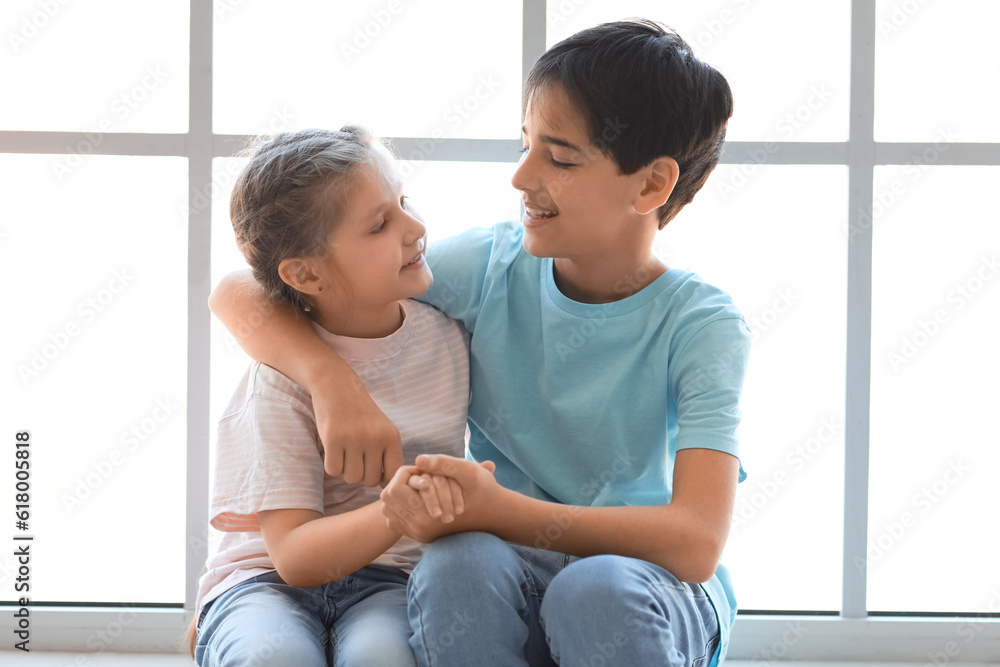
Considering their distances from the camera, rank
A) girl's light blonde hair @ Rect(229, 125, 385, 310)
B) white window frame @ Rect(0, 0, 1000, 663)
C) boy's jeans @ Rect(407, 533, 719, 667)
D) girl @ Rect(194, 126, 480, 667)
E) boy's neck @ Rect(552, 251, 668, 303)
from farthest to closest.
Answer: white window frame @ Rect(0, 0, 1000, 663) → boy's neck @ Rect(552, 251, 668, 303) → girl's light blonde hair @ Rect(229, 125, 385, 310) → girl @ Rect(194, 126, 480, 667) → boy's jeans @ Rect(407, 533, 719, 667)

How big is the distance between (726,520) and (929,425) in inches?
29.0

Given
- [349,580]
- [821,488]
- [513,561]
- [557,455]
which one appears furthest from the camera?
[821,488]

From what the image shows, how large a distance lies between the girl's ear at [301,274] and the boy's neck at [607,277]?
1.20ft

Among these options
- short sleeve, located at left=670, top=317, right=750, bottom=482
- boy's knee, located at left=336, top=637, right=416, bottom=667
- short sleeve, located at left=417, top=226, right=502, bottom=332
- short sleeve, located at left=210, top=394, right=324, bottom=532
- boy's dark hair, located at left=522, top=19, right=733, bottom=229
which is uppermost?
boy's dark hair, located at left=522, top=19, right=733, bottom=229

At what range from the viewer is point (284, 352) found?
1.13 metres

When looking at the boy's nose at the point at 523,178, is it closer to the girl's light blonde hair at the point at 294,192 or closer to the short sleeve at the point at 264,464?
the girl's light blonde hair at the point at 294,192

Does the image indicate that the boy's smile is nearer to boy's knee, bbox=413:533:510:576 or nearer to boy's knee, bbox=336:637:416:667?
boy's knee, bbox=413:533:510:576

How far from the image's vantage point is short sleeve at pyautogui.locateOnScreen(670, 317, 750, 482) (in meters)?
1.07

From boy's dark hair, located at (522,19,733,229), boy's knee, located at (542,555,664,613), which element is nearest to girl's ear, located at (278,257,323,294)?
boy's dark hair, located at (522,19,733,229)

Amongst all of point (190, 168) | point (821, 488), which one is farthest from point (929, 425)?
point (190, 168)

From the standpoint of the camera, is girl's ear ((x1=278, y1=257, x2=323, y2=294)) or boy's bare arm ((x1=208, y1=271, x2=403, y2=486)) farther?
girl's ear ((x1=278, y1=257, x2=323, y2=294))

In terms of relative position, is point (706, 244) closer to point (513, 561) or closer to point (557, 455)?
point (557, 455)

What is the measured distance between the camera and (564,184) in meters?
1.18

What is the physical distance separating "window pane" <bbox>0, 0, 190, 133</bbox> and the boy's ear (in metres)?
0.84
